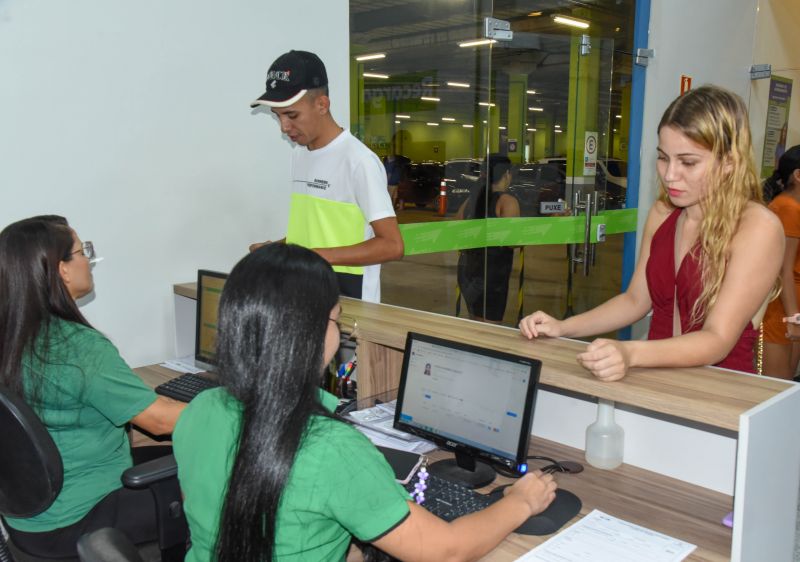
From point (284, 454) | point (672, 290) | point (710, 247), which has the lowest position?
point (284, 454)

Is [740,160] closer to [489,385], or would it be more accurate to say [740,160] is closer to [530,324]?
[530,324]

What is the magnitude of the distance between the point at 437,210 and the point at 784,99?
4445mm

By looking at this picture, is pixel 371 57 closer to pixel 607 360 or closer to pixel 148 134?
pixel 148 134

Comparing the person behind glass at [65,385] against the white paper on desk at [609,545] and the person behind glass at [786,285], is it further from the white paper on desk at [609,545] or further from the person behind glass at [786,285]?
the person behind glass at [786,285]

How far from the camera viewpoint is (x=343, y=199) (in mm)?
2607

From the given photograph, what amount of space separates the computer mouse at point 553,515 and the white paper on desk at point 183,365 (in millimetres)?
1601

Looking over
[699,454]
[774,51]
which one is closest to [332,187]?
[699,454]

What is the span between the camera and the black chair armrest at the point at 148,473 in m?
1.82

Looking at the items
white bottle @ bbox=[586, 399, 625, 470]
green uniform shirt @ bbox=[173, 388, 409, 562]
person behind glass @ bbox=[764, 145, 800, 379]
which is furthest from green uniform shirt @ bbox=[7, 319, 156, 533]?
person behind glass @ bbox=[764, 145, 800, 379]

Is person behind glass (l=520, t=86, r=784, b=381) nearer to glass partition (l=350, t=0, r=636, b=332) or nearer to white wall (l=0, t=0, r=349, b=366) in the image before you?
white wall (l=0, t=0, r=349, b=366)

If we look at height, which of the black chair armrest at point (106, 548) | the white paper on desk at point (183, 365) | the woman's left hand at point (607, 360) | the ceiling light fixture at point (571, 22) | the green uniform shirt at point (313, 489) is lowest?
the white paper on desk at point (183, 365)

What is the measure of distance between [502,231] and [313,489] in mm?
3556

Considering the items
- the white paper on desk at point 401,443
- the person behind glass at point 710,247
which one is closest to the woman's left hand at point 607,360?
the person behind glass at point 710,247

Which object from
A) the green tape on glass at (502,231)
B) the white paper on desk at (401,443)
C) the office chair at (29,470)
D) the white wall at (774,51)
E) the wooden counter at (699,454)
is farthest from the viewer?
the white wall at (774,51)
